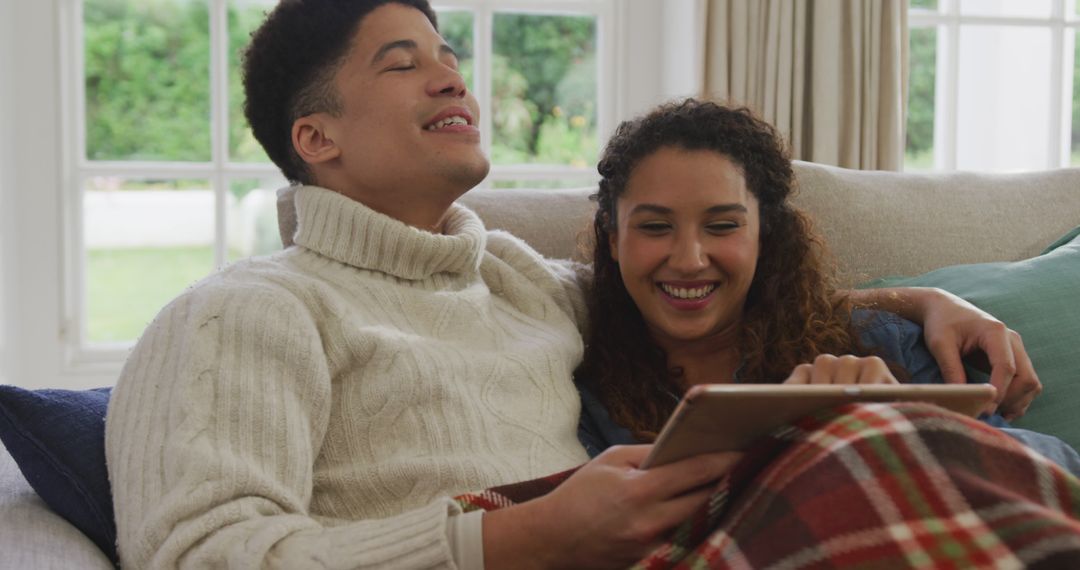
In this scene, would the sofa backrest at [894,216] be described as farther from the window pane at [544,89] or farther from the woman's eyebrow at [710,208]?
the window pane at [544,89]

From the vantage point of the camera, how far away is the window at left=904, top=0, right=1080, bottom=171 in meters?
3.57

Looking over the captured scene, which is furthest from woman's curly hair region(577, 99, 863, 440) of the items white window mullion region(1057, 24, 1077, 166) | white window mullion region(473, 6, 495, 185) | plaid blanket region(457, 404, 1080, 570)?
white window mullion region(1057, 24, 1077, 166)

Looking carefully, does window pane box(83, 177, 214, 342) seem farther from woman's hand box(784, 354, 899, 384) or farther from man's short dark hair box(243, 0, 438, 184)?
woman's hand box(784, 354, 899, 384)

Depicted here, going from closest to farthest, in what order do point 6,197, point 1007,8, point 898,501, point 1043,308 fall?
1. point 898,501
2. point 1043,308
3. point 6,197
4. point 1007,8

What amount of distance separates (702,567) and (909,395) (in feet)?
0.79

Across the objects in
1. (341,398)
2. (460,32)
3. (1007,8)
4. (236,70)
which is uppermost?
(1007,8)

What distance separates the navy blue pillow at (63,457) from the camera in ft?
4.17

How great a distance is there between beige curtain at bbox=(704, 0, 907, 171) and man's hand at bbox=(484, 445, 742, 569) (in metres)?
2.01

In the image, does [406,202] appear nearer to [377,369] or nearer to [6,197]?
[377,369]

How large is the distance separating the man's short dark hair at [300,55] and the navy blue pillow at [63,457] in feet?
1.73

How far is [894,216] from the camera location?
2.03 metres

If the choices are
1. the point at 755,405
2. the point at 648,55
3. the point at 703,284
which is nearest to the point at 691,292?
the point at 703,284

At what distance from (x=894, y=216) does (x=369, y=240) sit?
3.39ft

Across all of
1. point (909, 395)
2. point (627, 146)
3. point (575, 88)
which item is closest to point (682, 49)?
point (575, 88)
